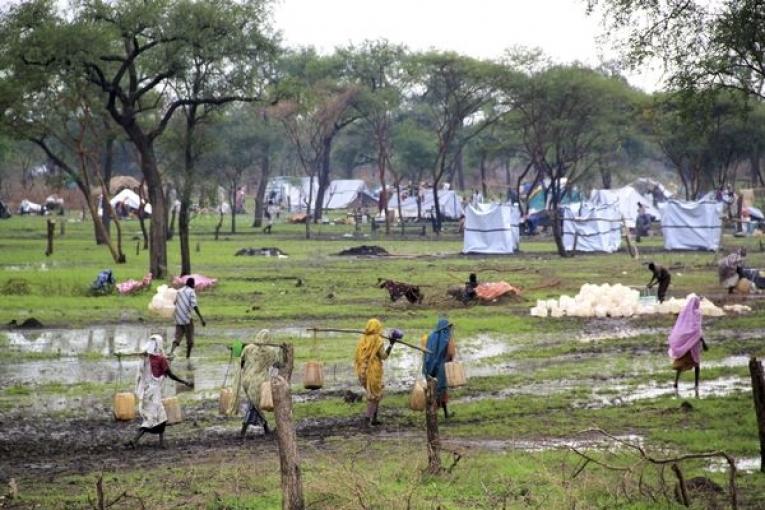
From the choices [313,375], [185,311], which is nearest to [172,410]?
[313,375]

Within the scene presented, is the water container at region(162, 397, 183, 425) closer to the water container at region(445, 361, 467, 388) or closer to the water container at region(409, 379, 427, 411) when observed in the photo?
the water container at region(409, 379, 427, 411)

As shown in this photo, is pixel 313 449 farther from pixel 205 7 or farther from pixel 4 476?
pixel 205 7

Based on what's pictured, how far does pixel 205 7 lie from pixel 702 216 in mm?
26983

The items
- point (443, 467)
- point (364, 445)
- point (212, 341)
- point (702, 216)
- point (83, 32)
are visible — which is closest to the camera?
point (443, 467)

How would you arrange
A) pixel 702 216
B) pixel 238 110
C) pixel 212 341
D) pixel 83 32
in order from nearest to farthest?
pixel 212 341
pixel 83 32
pixel 702 216
pixel 238 110

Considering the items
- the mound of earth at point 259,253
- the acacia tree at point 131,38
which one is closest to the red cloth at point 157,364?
the acacia tree at point 131,38

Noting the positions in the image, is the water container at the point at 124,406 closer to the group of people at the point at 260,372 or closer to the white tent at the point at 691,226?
the group of people at the point at 260,372

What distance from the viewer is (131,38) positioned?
118ft

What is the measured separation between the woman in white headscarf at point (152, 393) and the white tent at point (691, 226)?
41.3m

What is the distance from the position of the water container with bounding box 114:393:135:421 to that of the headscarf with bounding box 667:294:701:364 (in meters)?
7.55

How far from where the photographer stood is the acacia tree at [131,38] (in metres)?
34.2

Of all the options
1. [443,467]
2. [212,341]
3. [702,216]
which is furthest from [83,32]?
[702,216]

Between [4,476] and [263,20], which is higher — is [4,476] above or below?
below

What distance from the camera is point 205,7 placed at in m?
35.5
